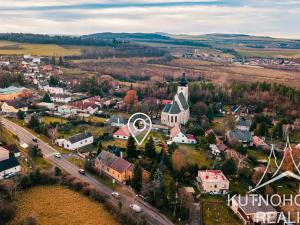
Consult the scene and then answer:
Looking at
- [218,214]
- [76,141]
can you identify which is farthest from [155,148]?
[218,214]

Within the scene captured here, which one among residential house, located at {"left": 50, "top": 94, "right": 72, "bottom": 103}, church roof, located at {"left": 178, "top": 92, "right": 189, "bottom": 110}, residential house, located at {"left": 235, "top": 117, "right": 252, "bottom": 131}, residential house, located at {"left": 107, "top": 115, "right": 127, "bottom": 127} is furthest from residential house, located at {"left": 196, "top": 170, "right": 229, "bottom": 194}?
residential house, located at {"left": 50, "top": 94, "right": 72, "bottom": 103}

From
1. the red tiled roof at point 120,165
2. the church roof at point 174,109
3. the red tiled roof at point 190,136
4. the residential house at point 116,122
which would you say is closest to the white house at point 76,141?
the residential house at point 116,122

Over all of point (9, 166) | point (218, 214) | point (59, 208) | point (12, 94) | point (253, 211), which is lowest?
point (218, 214)

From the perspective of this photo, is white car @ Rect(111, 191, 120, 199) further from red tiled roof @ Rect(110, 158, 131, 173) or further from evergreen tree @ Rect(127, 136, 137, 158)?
evergreen tree @ Rect(127, 136, 137, 158)

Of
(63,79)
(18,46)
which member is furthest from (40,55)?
(63,79)

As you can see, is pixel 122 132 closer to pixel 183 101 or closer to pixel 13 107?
pixel 183 101

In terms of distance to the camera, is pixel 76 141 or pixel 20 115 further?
pixel 20 115

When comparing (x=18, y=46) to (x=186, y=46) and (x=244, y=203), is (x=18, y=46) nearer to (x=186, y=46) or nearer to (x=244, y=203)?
(x=186, y=46)
